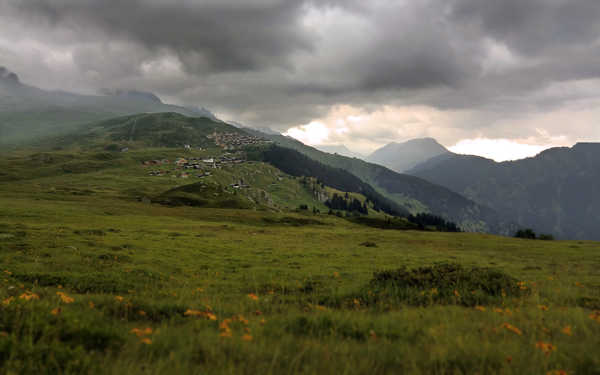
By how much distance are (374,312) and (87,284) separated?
11813 millimetres

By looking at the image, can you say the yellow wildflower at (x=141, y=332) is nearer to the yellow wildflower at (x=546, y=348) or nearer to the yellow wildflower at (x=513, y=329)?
the yellow wildflower at (x=546, y=348)

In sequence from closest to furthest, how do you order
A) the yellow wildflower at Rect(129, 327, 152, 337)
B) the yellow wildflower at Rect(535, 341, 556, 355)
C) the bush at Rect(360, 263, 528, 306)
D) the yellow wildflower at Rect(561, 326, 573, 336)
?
the yellow wildflower at Rect(535, 341, 556, 355) < the yellow wildflower at Rect(129, 327, 152, 337) < the yellow wildflower at Rect(561, 326, 573, 336) < the bush at Rect(360, 263, 528, 306)

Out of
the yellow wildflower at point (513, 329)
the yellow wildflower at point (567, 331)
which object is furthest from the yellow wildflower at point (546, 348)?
the yellow wildflower at point (567, 331)

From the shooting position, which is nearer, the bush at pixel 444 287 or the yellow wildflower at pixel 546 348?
the yellow wildflower at pixel 546 348

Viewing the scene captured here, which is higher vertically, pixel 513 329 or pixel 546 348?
pixel 546 348

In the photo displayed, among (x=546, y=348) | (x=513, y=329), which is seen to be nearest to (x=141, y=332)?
(x=546, y=348)

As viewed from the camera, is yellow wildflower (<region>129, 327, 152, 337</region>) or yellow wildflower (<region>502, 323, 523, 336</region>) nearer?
A: yellow wildflower (<region>129, 327, 152, 337</region>)

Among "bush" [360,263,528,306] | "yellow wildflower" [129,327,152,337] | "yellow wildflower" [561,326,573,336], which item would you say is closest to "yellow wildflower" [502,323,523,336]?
"yellow wildflower" [561,326,573,336]

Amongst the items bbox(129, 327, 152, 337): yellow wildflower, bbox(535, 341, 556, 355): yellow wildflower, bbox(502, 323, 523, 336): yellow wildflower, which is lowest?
bbox(129, 327, 152, 337): yellow wildflower

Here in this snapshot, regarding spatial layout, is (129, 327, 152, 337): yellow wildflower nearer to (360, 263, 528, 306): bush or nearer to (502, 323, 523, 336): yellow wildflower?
(360, 263, 528, 306): bush

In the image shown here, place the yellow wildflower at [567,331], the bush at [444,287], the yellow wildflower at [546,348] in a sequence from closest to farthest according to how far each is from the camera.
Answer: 1. the yellow wildflower at [546,348]
2. the yellow wildflower at [567,331]
3. the bush at [444,287]

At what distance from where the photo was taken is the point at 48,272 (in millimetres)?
14117

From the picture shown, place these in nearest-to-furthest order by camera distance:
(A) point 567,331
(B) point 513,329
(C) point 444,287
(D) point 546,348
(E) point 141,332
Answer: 1. (D) point 546,348
2. (E) point 141,332
3. (A) point 567,331
4. (B) point 513,329
5. (C) point 444,287

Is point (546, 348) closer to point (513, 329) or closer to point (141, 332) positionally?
point (513, 329)
